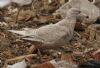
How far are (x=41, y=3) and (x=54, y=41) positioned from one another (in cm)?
291

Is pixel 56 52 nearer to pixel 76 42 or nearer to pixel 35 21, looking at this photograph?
pixel 76 42

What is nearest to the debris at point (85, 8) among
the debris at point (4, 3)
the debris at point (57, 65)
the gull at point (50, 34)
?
the debris at point (4, 3)

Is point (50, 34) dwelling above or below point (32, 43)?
above

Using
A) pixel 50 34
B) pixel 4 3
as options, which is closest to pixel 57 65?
pixel 50 34

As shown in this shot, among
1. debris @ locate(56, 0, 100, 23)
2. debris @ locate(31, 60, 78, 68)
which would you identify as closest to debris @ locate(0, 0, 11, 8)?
debris @ locate(56, 0, 100, 23)

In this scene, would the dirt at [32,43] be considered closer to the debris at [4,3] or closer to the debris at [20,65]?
the debris at [4,3]

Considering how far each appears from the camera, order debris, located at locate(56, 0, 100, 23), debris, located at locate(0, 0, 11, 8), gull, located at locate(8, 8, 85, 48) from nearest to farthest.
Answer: gull, located at locate(8, 8, 85, 48), debris, located at locate(56, 0, 100, 23), debris, located at locate(0, 0, 11, 8)

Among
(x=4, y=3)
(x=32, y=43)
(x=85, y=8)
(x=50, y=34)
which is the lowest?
(x=32, y=43)

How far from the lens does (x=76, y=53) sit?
639cm

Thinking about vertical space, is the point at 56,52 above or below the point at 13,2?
below

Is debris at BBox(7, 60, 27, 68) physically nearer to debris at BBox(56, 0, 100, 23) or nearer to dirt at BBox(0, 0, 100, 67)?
dirt at BBox(0, 0, 100, 67)

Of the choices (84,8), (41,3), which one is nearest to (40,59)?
(84,8)

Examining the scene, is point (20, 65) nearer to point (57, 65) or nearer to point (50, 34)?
point (57, 65)

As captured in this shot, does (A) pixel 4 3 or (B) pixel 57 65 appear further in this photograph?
(A) pixel 4 3
